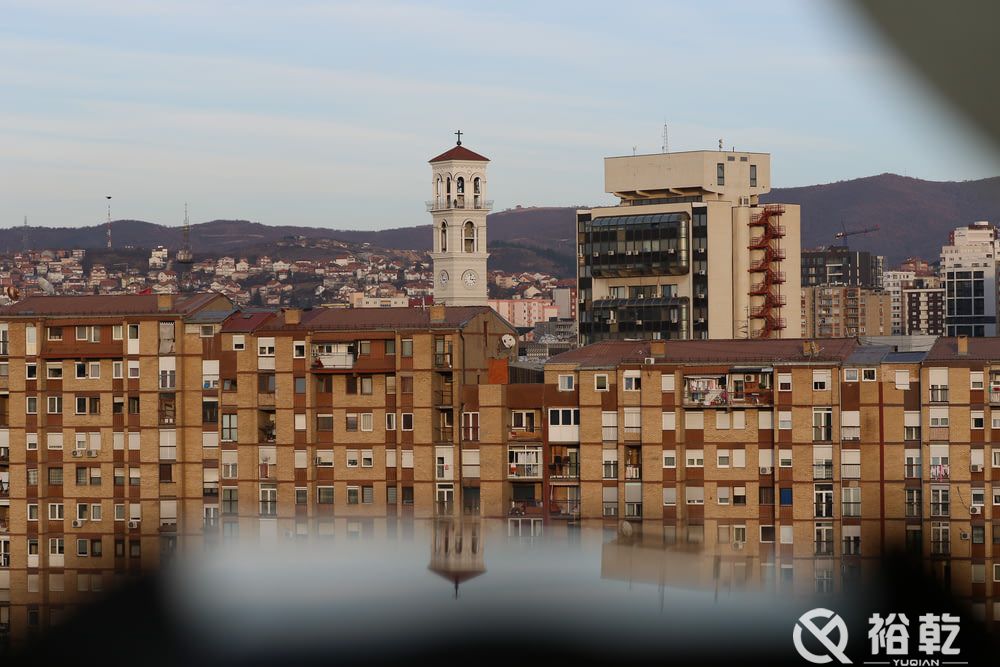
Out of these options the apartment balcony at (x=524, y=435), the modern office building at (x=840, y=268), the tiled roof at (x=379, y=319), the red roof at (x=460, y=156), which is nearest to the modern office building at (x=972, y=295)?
the modern office building at (x=840, y=268)

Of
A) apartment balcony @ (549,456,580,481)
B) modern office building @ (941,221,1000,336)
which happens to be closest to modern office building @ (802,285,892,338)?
modern office building @ (941,221,1000,336)

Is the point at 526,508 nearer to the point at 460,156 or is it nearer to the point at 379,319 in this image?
the point at 379,319

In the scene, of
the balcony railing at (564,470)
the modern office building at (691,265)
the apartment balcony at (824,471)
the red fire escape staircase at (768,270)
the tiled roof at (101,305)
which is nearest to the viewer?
the apartment balcony at (824,471)

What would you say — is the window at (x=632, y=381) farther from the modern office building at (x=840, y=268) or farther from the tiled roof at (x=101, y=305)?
the modern office building at (x=840, y=268)

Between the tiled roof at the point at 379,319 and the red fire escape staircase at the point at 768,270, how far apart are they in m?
24.5

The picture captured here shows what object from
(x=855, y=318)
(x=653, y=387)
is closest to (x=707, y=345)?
(x=653, y=387)

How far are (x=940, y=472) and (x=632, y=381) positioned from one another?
247 inches

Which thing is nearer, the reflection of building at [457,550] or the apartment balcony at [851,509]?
the reflection of building at [457,550]

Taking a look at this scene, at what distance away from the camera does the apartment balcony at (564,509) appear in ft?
108

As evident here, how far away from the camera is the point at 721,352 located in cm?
3541

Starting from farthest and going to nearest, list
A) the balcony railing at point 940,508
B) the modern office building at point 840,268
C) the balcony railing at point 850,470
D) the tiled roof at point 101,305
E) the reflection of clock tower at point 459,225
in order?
1. the modern office building at point 840,268
2. the reflection of clock tower at point 459,225
3. the tiled roof at point 101,305
4. the balcony railing at point 850,470
5. the balcony railing at point 940,508

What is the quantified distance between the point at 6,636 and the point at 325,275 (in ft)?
379

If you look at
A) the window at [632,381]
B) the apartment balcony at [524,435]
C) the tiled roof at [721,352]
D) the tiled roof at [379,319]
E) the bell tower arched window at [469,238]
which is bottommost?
the apartment balcony at [524,435]

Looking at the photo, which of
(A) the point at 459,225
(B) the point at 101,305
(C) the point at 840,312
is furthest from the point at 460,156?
(C) the point at 840,312
